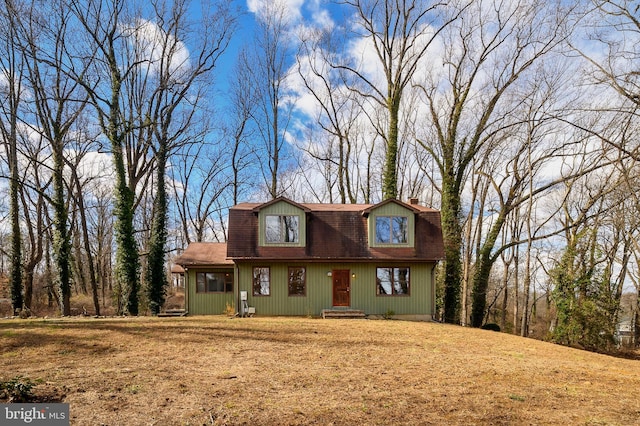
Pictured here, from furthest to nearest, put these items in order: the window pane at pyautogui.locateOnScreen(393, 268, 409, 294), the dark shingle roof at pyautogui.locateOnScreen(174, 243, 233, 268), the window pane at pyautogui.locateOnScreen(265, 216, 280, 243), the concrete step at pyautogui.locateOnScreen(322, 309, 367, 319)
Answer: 1. the dark shingle roof at pyautogui.locateOnScreen(174, 243, 233, 268)
2. the window pane at pyautogui.locateOnScreen(393, 268, 409, 294)
3. the window pane at pyautogui.locateOnScreen(265, 216, 280, 243)
4. the concrete step at pyautogui.locateOnScreen(322, 309, 367, 319)

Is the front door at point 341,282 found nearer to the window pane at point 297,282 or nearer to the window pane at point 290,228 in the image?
the window pane at point 297,282

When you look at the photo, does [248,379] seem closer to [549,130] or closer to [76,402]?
[76,402]

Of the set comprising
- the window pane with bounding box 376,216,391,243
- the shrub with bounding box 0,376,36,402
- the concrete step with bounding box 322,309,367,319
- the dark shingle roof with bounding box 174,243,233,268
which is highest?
the window pane with bounding box 376,216,391,243

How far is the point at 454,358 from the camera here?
28.6ft

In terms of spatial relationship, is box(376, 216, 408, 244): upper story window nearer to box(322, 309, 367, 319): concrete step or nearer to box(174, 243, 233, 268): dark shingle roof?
box(322, 309, 367, 319): concrete step

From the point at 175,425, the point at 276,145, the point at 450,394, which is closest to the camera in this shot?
the point at 175,425

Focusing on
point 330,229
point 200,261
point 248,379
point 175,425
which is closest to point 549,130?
point 330,229

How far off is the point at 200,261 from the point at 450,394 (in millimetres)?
14644

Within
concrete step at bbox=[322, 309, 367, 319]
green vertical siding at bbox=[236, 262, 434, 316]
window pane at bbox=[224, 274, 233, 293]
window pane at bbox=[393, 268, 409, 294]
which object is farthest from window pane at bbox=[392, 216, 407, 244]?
window pane at bbox=[224, 274, 233, 293]

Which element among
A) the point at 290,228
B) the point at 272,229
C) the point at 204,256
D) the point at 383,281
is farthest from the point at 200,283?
the point at 383,281

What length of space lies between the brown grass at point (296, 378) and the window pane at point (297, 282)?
5575 millimetres

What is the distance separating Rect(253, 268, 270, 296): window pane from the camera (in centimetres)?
1683

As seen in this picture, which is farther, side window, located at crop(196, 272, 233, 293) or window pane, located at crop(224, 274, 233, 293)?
window pane, located at crop(224, 274, 233, 293)

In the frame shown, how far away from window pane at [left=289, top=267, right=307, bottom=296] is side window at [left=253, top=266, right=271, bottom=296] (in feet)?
3.21
